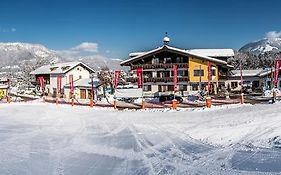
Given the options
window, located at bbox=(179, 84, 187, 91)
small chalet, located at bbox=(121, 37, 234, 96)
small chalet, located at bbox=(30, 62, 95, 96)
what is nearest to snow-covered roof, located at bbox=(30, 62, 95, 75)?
small chalet, located at bbox=(30, 62, 95, 96)

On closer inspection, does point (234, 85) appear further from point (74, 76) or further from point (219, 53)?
point (74, 76)

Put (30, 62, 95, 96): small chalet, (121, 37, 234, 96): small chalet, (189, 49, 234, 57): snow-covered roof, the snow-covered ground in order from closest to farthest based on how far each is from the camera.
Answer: the snow-covered ground → (121, 37, 234, 96): small chalet → (189, 49, 234, 57): snow-covered roof → (30, 62, 95, 96): small chalet

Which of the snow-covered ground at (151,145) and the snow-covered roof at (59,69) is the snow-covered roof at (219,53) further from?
the snow-covered ground at (151,145)

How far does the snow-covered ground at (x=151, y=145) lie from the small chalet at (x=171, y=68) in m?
27.2

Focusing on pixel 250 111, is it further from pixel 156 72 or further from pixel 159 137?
pixel 156 72

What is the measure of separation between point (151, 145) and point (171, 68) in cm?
3624

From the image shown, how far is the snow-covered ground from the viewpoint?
10367 mm

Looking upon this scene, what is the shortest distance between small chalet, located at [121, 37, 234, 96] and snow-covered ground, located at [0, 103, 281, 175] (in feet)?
89.4

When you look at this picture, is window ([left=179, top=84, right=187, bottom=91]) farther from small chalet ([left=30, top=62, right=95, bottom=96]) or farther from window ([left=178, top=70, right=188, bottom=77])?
small chalet ([left=30, top=62, right=95, bottom=96])

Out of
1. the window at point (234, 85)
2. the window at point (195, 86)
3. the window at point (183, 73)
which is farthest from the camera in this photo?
the window at point (234, 85)

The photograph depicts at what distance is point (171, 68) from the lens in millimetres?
49688

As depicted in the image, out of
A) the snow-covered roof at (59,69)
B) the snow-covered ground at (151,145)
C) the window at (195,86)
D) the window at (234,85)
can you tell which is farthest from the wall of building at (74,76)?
the snow-covered ground at (151,145)

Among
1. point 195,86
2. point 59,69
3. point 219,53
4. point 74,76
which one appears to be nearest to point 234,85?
point 219,53

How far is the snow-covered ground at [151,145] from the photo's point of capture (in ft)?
34.0
